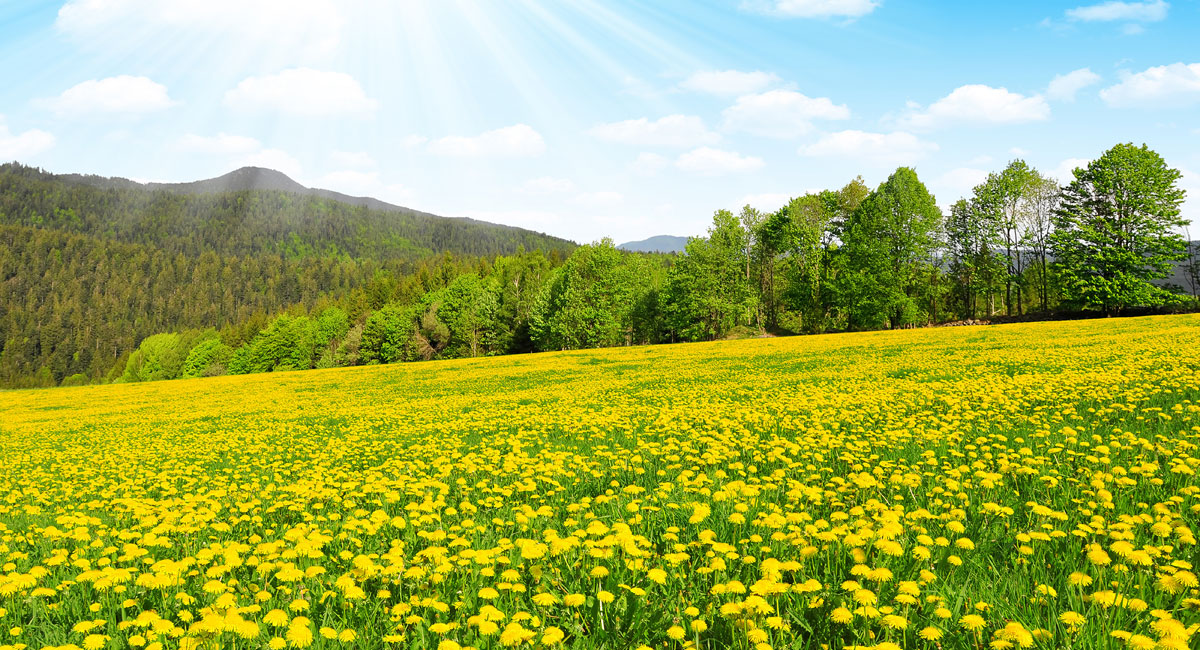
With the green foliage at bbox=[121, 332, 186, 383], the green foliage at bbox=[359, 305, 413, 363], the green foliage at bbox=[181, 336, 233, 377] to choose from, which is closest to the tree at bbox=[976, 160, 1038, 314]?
the green foliage at bbox=[359, 305, 413, 363]

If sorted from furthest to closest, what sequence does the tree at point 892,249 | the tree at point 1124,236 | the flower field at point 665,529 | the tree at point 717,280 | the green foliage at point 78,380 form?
the green foliage at point 78,380 < the tree at point 717,280 < the tree at point 892,249 < the tree at point 1124,236 < the flower field at point 665,529

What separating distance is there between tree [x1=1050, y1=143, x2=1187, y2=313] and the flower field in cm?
3782

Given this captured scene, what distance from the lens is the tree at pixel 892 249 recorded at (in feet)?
158

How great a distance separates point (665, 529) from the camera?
4.82 metres

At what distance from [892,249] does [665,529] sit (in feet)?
167

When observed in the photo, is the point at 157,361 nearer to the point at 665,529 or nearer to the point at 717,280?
the point at 717,280

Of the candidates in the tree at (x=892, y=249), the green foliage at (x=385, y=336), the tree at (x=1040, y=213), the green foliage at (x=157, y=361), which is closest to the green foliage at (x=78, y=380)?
the green foliage at (x=157, y=361)

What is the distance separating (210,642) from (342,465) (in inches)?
249

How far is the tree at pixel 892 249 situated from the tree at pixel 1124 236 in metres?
9.70

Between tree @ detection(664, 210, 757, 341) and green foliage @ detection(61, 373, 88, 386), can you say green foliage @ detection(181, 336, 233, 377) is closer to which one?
green foliage @ detection(61, 373, 88, 386)

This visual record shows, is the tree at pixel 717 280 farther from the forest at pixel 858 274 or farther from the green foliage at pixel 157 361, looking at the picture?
the green foliage at pixel 157 361

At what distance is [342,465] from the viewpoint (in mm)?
9000

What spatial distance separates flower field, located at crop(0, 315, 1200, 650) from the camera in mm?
3078

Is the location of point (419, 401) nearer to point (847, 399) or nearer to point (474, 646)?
point (847, 399)
